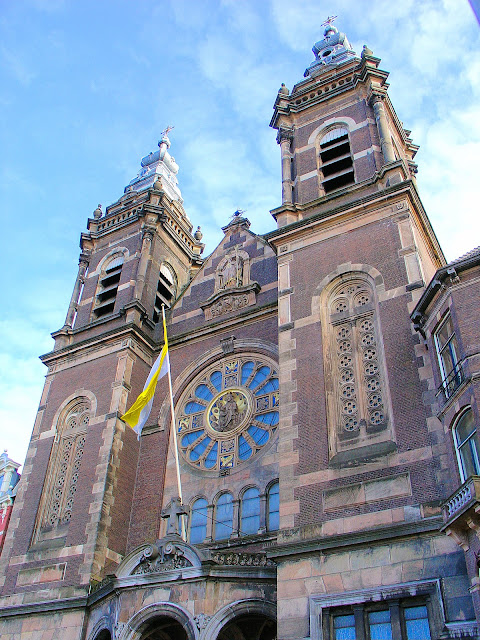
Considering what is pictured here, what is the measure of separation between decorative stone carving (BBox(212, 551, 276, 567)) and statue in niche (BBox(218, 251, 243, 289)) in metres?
11.8

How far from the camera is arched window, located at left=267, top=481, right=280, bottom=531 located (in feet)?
63.0

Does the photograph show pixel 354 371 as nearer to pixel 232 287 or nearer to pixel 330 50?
pixel 232 287

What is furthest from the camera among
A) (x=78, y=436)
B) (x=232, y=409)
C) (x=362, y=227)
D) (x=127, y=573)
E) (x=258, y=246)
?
(x=258, y=246)

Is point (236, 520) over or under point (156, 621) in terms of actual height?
over

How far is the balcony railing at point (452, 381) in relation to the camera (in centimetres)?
1488

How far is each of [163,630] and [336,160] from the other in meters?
17.2

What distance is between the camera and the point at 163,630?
1803 cm

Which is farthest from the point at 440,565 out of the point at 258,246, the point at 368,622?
the point at 258,246

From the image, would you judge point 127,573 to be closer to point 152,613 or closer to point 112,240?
point 152,613

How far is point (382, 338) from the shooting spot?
18.1 metres

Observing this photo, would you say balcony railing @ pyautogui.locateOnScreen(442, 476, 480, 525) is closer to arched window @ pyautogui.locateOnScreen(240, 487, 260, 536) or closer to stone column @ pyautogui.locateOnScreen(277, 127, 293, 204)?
arched window @ pyautogui.locateOnScreen(240, 487, 260, 536)

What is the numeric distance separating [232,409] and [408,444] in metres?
7.91

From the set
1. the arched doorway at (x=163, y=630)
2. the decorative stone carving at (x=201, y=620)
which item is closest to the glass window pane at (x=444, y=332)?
the decorative stone carving at (x=201, y=620)

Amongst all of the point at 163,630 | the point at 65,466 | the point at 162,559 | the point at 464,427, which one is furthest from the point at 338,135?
the point at 163,630
